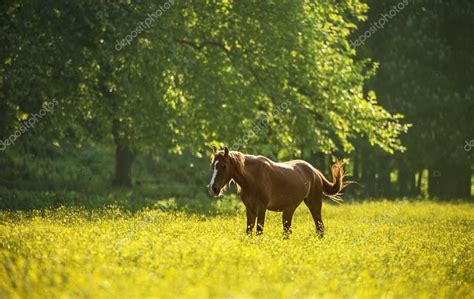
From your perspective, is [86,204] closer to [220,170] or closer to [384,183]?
[220,170]

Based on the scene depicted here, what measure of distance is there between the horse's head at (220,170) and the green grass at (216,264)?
934mm

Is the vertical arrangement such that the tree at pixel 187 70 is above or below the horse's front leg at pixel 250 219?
above

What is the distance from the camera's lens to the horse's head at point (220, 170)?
14383mm

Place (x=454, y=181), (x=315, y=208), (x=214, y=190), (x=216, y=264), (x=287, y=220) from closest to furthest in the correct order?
(x=216, y=264)
(x=214, y=190)
(x=287, y=220)
(x=315, y=208)
(x=454, y=181)

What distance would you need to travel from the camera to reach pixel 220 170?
1455 centimetres

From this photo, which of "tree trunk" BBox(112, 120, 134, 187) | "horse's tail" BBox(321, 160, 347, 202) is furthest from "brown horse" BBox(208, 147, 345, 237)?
"tree trunk" BBox(112, 120, 134, 187)

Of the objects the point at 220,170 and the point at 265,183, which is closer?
the point at 220,170

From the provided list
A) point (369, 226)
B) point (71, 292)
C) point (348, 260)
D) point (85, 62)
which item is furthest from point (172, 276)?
point (85, 62)

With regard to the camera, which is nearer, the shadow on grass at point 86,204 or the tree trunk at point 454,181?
the shadow on grass at point 86,204

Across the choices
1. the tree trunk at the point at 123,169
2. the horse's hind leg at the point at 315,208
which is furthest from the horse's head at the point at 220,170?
the tree trunk at the point at 123,169

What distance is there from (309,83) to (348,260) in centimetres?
1769

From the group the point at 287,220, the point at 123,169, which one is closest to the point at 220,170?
the point at 287,220

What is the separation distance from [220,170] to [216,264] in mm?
4101

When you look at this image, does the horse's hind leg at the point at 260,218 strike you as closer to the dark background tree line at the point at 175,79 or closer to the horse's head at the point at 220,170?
the horse's head at the point at 220,170
